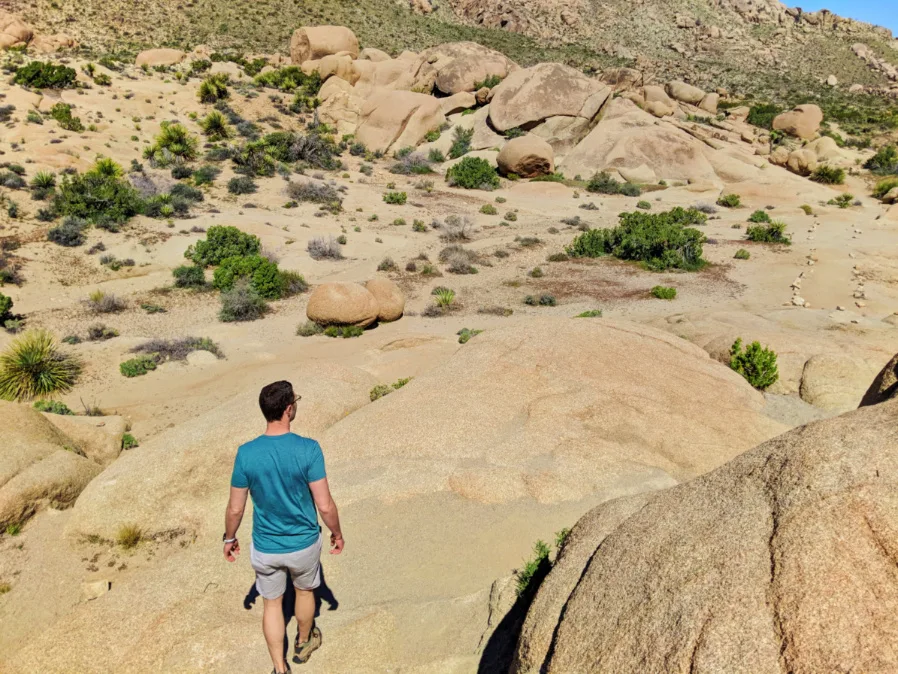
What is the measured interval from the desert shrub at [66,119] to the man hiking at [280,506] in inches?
1436

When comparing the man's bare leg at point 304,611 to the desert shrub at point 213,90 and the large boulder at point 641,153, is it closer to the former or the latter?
the large boulder at point 641,153

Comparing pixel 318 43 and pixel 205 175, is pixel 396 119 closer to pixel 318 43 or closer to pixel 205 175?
pixel 318 43

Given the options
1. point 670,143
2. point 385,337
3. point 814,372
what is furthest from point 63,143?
point 670,143

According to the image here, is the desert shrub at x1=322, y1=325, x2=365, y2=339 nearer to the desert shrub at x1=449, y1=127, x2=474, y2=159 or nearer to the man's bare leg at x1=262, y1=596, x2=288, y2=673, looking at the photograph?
the man's bare leg at x1=262, y1=596, x2=288, y2=673

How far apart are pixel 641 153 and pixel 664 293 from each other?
23.0 metres

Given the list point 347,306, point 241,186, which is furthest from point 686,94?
point 347,306

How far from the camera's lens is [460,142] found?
40.3m

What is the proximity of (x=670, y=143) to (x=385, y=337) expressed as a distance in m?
31.8

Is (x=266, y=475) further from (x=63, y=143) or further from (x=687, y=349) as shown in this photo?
(x=63, y=143)

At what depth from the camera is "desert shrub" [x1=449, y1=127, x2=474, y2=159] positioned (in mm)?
39719

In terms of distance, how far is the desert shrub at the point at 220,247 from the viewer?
20375 mm

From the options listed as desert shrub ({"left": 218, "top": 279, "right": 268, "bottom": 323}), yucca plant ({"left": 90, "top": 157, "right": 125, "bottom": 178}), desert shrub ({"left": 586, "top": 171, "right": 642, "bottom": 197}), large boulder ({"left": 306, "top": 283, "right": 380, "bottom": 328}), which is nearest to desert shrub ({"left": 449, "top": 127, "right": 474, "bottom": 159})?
desert shrub ({"left": 586, "top": 171, "right": 642, "bottom": 197})

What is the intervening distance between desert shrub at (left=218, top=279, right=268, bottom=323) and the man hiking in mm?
13286

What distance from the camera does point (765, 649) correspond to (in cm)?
272
